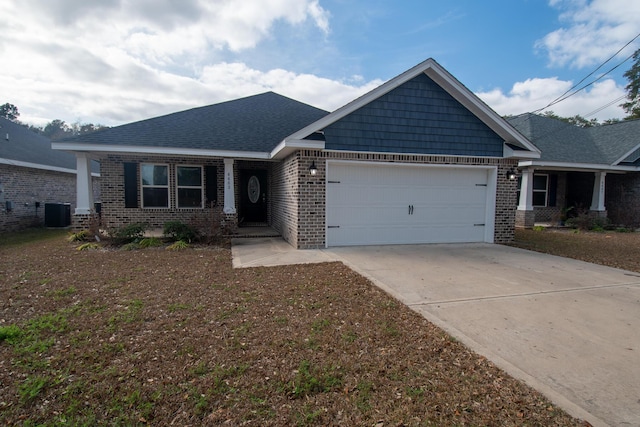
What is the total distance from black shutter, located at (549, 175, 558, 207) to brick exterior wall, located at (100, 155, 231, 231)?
14522mm

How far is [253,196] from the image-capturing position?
13.0 metres

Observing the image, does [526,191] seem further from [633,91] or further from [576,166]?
[633,91]

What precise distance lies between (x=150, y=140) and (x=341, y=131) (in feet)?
19.1

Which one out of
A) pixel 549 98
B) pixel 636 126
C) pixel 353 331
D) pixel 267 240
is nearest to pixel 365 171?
pixel 267 240

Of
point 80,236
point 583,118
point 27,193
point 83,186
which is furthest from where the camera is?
point 583,118

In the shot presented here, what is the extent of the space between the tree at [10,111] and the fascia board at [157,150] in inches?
1933

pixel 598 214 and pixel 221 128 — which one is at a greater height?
pixel 221 128

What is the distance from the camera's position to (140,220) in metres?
10.8

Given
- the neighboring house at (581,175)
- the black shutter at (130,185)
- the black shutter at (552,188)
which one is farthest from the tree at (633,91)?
the black shutter at (130,185)

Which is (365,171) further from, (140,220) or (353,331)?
(140,220)

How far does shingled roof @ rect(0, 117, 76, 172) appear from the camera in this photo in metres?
12.1

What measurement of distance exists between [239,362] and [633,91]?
40590mm

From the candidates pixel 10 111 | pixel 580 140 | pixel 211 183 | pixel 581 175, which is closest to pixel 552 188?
pixel 581 175

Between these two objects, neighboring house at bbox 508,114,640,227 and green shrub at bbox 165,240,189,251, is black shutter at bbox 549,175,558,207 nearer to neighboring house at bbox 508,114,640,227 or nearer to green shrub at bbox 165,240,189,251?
neighboring house at bbox 508,114,640,227
